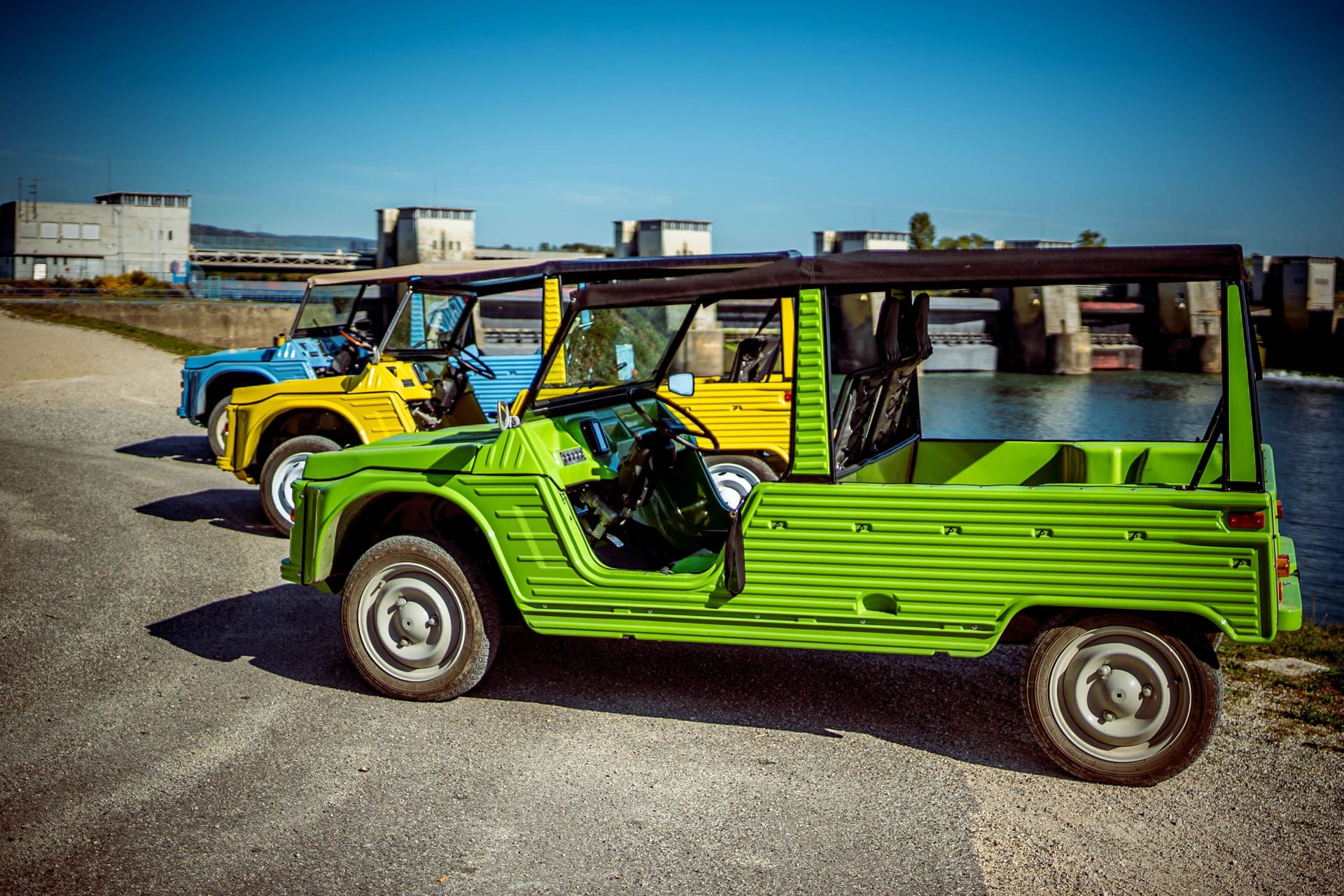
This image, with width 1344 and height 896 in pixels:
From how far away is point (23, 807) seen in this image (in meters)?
4.41

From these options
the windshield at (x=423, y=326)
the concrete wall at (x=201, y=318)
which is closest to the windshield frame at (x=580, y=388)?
the windshield at (x=423, y=326)

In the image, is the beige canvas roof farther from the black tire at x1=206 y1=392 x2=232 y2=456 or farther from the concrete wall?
the concrete wall

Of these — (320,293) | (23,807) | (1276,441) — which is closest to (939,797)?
(23,807)

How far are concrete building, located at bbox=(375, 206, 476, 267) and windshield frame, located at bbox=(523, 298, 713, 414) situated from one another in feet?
156

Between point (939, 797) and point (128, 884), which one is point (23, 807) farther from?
point (939, 797)

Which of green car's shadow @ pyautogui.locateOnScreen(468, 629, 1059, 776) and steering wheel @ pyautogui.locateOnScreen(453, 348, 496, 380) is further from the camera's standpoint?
steering wheel @ pyautogui.locateOnScreen(453, 348, 496, 380)

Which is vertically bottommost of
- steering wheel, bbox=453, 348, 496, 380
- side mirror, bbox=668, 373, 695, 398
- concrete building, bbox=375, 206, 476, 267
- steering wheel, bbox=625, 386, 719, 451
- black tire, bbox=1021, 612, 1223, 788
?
black tire, bbox=1021, 612, 1223, 788

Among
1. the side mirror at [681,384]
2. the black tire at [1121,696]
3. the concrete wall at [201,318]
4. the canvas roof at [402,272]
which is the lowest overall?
the black tire at [1121,696]

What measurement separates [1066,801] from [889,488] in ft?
4.58

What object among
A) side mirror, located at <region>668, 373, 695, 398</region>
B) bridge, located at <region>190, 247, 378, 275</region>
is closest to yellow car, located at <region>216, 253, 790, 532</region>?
side mirror, located at <region>668, 373, 695, 398</region>

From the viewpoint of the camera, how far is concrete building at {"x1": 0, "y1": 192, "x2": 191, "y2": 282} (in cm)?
6712

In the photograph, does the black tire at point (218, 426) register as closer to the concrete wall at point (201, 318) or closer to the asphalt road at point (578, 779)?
the asphalt road at point (578, 779)

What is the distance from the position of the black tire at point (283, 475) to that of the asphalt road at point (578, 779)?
241 centimetres

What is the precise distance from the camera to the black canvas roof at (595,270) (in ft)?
32.9
